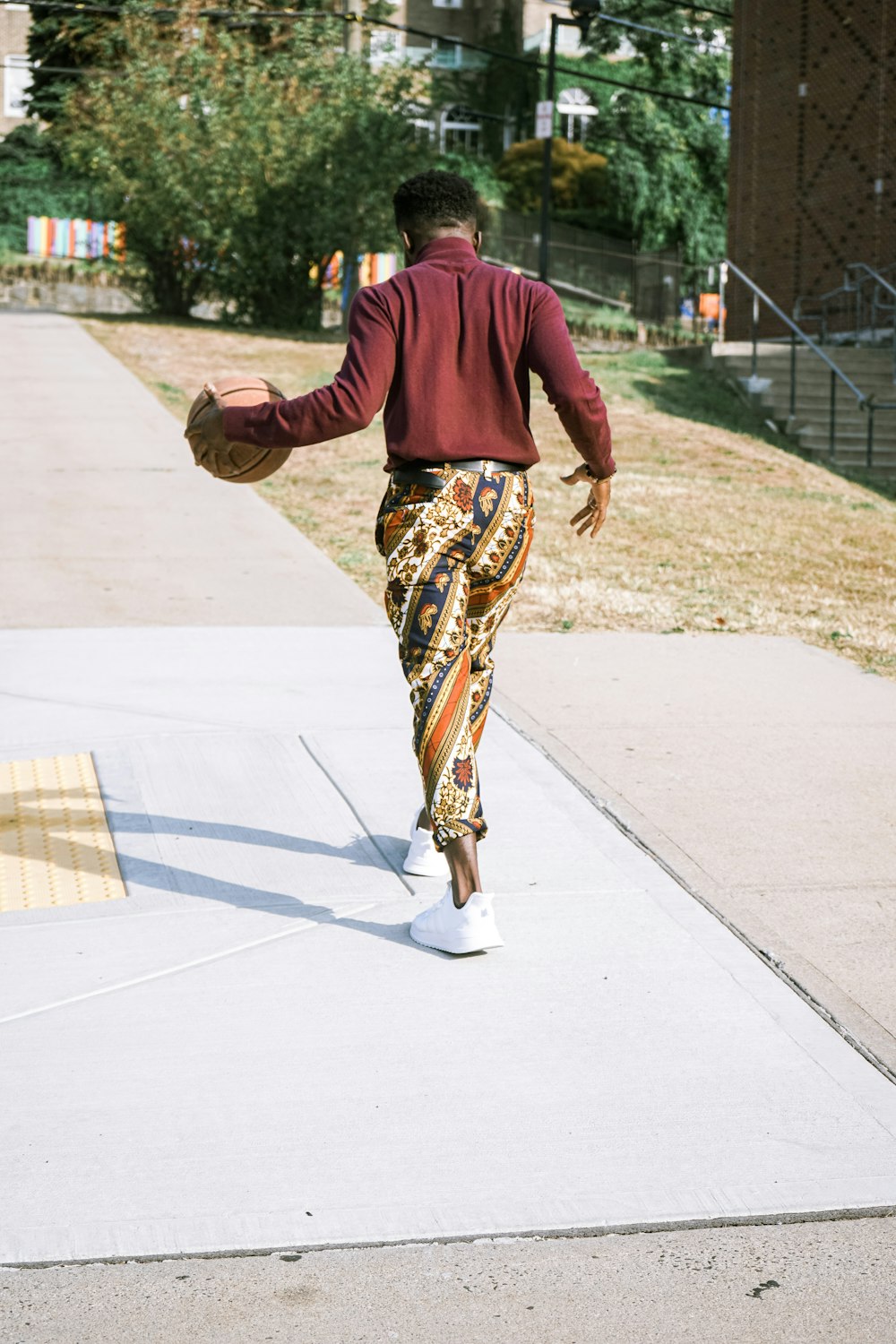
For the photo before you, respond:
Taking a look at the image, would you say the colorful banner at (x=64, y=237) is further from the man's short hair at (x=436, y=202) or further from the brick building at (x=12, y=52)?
the man's short hair at (x=436, y=202)

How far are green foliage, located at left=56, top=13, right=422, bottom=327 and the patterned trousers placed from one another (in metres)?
22.6

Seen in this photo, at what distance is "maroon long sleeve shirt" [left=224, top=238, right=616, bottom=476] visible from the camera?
4055 mm

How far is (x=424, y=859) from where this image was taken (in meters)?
4.83

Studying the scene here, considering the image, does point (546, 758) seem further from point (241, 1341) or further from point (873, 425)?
point (873, 425)

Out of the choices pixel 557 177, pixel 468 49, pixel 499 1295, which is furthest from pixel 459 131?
pixel 499 1295

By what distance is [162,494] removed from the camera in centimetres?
1242

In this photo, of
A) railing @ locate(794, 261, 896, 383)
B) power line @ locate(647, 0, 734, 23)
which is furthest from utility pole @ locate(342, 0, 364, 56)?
railing @ locate(794, 261, 896, 383)

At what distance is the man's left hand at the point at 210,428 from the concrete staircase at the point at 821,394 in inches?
570

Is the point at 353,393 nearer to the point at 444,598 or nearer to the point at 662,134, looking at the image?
the point at 444,598

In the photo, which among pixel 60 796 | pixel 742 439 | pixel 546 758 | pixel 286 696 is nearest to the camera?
pixel 60 796

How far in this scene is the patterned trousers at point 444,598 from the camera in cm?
417

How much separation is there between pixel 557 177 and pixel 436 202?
3986cm

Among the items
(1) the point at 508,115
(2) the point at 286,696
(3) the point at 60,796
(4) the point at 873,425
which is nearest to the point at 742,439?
(4) the point at 873,425

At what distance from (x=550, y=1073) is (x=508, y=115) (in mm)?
46633
